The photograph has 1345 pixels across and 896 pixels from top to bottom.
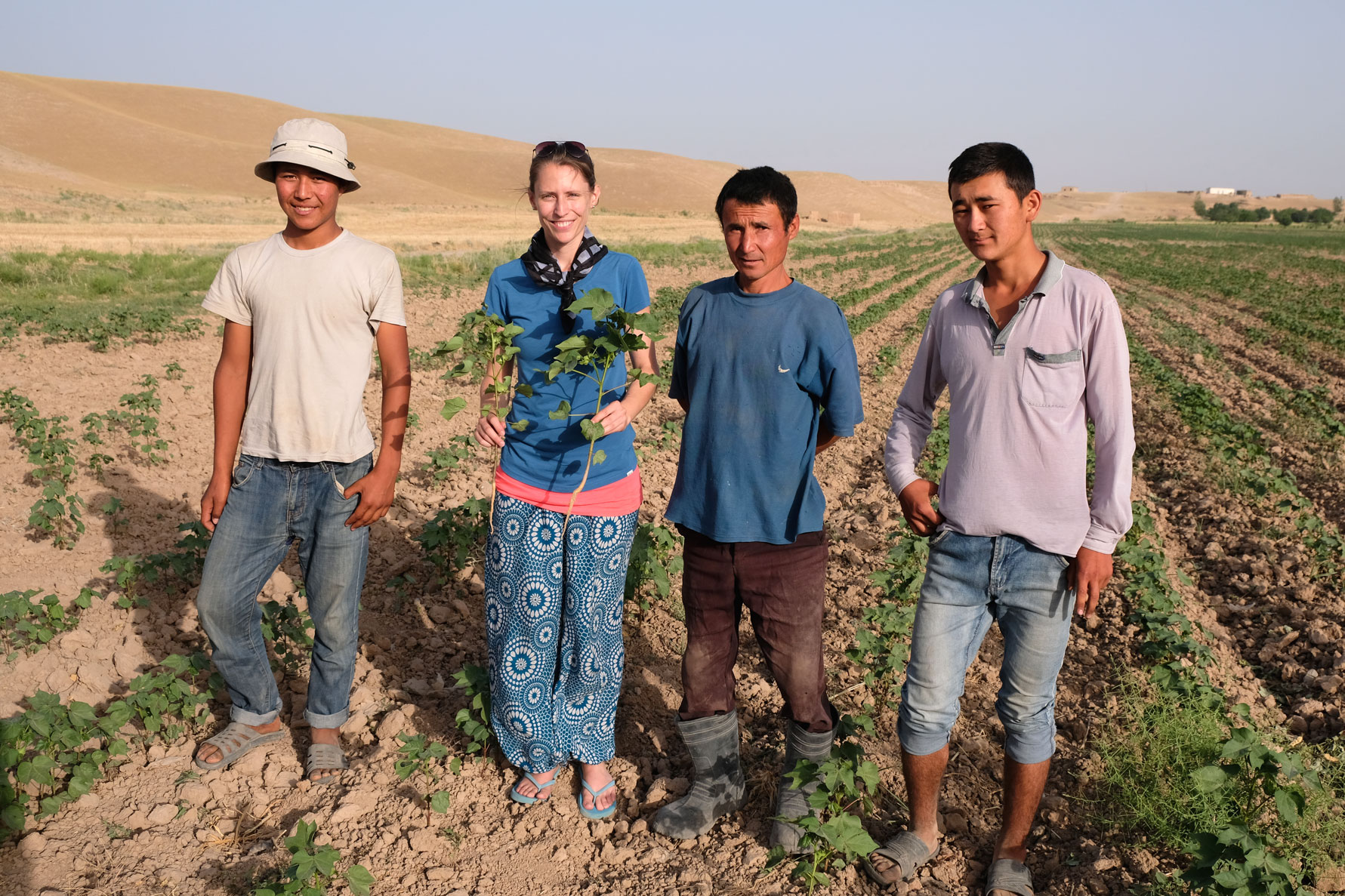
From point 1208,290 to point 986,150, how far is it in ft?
77.7

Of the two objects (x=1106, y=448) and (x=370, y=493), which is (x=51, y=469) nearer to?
(x=370, y=493)

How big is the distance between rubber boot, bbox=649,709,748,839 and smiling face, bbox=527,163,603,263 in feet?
5.16

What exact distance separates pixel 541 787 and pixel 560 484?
3.57 ft

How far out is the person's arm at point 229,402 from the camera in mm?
2793

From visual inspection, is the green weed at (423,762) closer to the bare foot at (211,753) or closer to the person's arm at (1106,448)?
the bare foot at (211,753)

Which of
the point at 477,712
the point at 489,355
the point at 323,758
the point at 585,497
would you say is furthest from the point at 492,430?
the point at 323,758

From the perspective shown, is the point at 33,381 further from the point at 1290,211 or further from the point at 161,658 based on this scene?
the point at 1290,211

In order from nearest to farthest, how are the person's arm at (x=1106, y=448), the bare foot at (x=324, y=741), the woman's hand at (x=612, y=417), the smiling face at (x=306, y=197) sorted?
the person's arm at (x=1106, y=448)
the woman's hand at (x=612, y=417)
the smiling face at (x=306, y=197)
the bare foot at (x=324, y=741)

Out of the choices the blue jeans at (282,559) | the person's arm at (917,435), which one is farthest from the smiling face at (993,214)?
the blue jeans at (282,559)

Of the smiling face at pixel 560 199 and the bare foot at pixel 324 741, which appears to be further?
the bare foot at pixel 324 741

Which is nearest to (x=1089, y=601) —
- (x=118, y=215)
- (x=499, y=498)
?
(x=499, y=498)

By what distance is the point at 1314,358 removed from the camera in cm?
1220

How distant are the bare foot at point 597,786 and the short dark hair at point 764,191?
1845 millimetres

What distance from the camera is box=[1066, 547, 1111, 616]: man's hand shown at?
2.27 m
